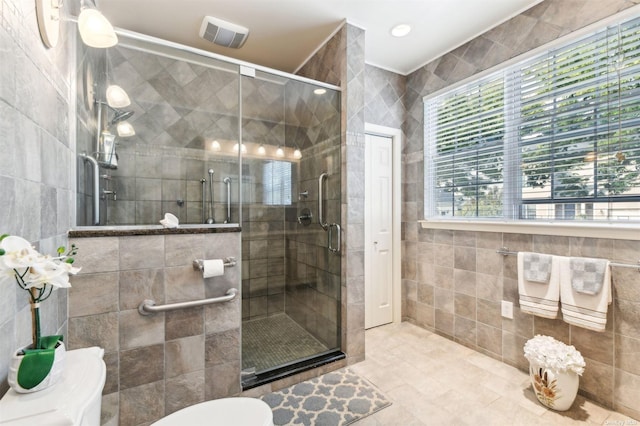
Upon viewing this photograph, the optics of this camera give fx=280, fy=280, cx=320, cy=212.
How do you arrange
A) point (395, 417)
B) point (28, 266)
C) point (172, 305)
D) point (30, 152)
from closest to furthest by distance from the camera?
point (28, 266)
point (30, 152)
point (172, 305)
point (395, 417)

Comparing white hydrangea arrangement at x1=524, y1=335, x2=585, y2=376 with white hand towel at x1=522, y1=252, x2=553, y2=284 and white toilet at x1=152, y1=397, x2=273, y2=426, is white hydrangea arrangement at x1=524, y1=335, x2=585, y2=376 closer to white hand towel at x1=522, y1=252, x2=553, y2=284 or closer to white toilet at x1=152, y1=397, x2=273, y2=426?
white hand towel at x1=522, y1=252, x2=553, y2=284

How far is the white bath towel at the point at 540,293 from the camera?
1.91 m

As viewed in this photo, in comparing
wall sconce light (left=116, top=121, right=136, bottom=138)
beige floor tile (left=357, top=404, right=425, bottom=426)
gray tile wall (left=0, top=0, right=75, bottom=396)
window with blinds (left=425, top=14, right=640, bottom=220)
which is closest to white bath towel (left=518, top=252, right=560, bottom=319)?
window with blinds (left=425, top=14, right=640, bottom=220)

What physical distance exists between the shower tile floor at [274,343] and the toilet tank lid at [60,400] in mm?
1214

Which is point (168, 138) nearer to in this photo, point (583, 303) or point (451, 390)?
point (451, 390)

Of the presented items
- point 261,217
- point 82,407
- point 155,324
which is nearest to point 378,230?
point 261,217

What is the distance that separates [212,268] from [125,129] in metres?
1.29

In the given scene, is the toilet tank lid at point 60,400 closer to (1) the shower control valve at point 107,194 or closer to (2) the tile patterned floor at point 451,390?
(1) the shower control valve at point 107,194

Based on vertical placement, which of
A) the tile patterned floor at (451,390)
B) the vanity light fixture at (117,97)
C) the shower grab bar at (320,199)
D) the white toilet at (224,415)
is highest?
the vanity light fixture at (117,97)

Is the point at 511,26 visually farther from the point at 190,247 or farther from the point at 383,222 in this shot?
the point at 190,247

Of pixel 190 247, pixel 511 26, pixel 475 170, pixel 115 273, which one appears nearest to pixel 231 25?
pixel 190 247

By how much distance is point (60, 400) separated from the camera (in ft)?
2.63

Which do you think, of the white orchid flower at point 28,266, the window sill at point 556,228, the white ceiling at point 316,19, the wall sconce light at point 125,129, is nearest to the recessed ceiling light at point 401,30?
the white ceiling at point 316,19

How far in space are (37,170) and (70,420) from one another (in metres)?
0.86
